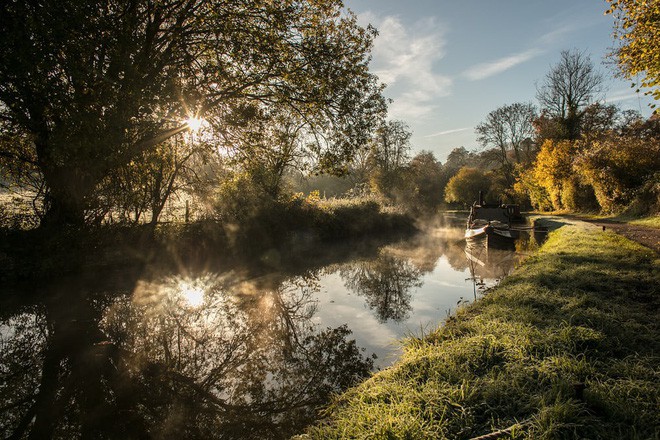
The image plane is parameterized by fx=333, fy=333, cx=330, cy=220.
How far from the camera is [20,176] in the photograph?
10.6 meters

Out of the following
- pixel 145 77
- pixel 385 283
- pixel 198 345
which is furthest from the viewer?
pixel 385 283

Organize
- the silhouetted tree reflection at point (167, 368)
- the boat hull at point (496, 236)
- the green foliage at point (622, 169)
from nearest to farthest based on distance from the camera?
1. the silhouetted tree reflection at point (167, 368)
2. the boat hull at point (496, 236)
3. the green foliage at point (622, 169)

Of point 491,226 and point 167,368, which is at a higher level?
point 491,226

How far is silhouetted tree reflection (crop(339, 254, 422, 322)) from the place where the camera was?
8.37 meters

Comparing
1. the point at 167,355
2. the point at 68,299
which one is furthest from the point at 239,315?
the point at 68,299

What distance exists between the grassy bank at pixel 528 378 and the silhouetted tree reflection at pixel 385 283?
269 centimetres

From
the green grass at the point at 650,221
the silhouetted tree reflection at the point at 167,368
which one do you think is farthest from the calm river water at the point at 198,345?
the green grass at the point at 650,221

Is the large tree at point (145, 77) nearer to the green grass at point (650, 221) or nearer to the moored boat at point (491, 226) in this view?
the moored boat at point (491, 226)

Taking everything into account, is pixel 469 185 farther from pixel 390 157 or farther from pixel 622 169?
pixel 622 169

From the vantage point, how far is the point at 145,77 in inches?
346

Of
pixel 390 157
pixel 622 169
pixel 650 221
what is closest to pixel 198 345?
pixel 650 221

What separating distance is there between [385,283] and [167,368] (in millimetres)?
7258

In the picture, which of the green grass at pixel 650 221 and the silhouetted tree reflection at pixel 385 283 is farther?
the green grass at pixel 650 221

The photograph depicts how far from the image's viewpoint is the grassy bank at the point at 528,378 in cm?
264
